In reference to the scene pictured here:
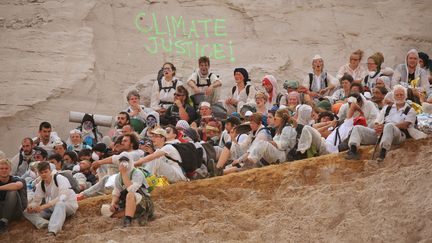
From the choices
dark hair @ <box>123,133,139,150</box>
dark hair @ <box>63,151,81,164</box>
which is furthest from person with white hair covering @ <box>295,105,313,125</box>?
dark hair @ <box>63,151,81,164</box>

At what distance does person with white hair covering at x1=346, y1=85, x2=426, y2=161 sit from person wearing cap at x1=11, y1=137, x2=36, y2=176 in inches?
202

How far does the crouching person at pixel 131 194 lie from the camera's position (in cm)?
1794

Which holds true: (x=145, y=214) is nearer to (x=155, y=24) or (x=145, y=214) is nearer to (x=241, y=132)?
(x=241, y=132)

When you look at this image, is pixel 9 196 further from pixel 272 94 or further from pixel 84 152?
pixel 272 94

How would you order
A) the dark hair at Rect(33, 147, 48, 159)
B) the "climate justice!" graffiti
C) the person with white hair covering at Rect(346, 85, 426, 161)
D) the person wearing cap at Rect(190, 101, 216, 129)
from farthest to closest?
the "climate justice!" graffiti → the person wearing cap at Rect(190, 101, 216, 129) → the dark hair at Rect(33, 147, 48, 159) → the person with white hair covering at Rect(346, 85, 426, 161)

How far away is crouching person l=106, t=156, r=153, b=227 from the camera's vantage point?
58.9 ft

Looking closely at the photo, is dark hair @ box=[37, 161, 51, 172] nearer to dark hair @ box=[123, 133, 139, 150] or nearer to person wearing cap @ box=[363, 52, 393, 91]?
dark hair @ box=[123, 133, 139, 150]

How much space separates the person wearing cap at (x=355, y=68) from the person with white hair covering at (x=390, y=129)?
143 inches

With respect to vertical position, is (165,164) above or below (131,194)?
above

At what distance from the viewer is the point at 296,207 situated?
1803 centimetres

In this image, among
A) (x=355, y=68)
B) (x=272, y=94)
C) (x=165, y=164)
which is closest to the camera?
(x=165, y=164)

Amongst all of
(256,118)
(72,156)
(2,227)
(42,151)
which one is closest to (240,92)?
(256,118)

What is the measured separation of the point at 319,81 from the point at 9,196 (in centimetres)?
593

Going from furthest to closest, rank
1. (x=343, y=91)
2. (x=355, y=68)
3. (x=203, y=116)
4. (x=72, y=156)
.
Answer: (x=355, y=68), (x=343, y=91), (x=203, y=116), (x=72, y=156)
